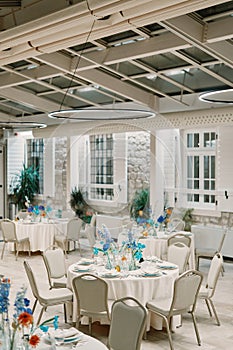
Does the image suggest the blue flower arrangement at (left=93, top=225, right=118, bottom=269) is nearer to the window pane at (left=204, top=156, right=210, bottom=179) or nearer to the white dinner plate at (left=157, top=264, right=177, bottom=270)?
the white dinner plate at (left=157, top=264, right=177, bottom=270)

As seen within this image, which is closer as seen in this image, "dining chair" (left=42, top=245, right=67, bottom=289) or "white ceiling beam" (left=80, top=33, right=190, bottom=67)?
"dining chair" (left=42, top=245, right=67, bottom=289)

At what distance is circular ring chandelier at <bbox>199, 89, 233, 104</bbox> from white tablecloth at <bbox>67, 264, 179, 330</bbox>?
2.87 metres

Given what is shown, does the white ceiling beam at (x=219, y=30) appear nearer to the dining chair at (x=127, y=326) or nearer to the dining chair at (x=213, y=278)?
the dining chair at (x=213, y=278)

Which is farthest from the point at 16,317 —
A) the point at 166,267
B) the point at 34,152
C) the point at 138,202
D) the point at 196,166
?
the point at 34,152

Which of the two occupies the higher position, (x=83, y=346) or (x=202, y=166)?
(x=202, y=166)

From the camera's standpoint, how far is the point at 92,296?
18.0 ft

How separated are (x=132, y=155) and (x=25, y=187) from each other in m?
10.5

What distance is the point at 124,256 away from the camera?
20.8 feet

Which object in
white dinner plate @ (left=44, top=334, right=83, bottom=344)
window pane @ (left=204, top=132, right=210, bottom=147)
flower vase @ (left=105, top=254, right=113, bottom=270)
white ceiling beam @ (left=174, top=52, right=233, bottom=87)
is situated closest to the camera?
white dinner plate @ (left=44, top=334, right=83, bottom=344)

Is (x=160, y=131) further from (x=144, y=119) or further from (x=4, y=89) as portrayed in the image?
(x=4, y=89)

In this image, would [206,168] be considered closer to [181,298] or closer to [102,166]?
[102,166]

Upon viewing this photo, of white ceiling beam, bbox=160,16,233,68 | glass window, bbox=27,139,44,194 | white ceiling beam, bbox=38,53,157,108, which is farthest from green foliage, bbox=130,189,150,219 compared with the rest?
glass window, bbox=27,139,44,194

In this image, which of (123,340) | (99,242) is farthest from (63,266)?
(123,340)

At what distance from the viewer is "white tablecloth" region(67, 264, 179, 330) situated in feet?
19.1
